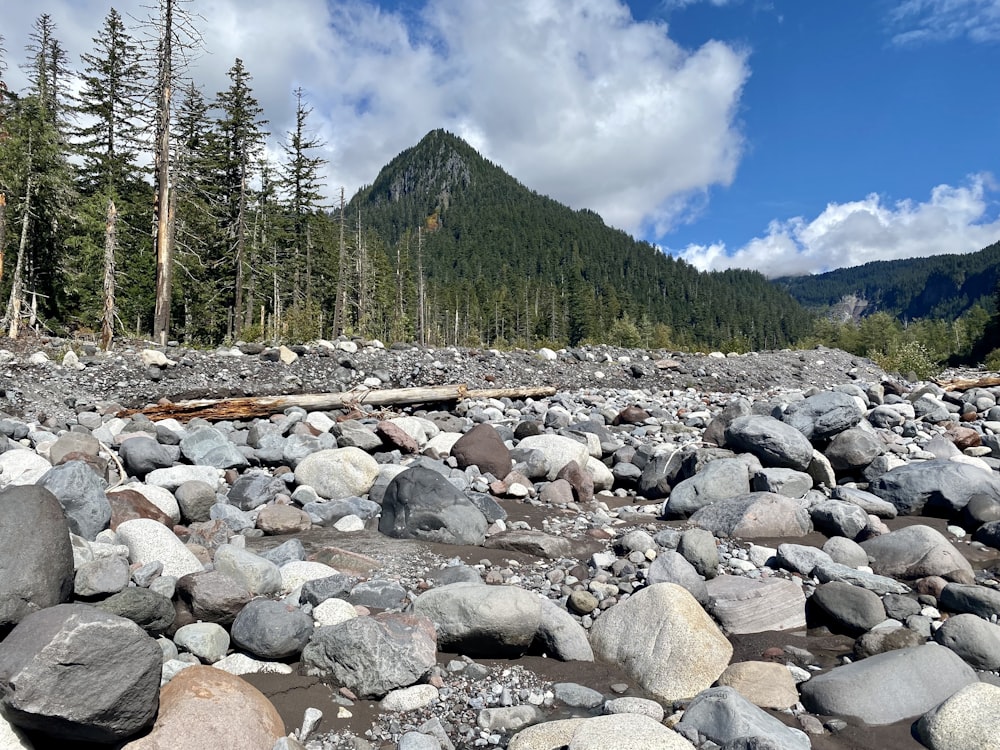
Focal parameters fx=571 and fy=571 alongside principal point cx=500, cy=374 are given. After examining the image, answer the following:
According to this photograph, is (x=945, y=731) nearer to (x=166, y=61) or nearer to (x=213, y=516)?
(x=213, y=516)

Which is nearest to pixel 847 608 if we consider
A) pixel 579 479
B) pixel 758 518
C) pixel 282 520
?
pixel 758 518

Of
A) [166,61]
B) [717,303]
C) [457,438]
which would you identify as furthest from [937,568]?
[717,303]

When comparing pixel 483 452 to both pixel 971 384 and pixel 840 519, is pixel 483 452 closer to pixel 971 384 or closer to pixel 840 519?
pixel 840 519

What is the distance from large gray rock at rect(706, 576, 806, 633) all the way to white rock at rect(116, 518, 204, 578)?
12.5ft

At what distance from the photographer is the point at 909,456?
817cm

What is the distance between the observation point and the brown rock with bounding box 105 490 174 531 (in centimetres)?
517

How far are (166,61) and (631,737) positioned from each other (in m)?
18.9

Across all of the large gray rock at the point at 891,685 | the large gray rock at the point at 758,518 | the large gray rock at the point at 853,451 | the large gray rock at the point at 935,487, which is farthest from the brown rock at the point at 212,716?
the large gray rock at the point at 853,451

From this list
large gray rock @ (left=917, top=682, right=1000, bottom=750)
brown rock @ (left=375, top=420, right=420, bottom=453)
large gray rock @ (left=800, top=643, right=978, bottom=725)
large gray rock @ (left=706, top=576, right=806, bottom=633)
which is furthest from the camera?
brown rock @ (left=375, top=420, right=420, bottom=453)

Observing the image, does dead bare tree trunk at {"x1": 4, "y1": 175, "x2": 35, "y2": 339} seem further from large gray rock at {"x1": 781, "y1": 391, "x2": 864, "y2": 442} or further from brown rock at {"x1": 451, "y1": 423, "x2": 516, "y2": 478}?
large gray rock at {"x1": 781, "y1": 391, "x2": 864, "y2": 442}

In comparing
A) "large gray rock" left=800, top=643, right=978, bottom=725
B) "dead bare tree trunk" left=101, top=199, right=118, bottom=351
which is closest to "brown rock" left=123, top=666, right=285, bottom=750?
"large gray rock" left=800, top=643, right=978, bottom=725

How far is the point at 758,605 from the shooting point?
4.17 meters

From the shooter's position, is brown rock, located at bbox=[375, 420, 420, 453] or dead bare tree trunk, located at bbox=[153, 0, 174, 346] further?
dead bare tree trunk, located at bbox=[153, 0, 174, 346]

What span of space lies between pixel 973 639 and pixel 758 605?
4.03 feet
